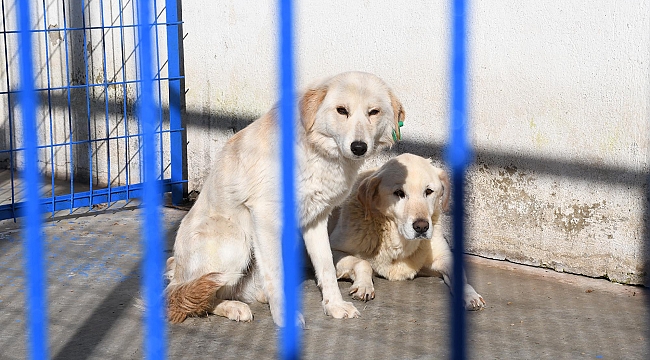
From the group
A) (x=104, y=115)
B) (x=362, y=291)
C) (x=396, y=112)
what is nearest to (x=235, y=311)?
(x=362, y=291)

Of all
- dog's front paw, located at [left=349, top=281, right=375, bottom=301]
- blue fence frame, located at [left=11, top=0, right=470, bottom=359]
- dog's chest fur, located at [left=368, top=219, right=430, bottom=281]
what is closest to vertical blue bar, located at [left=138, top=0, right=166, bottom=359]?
blue fence frame, located at [left=11, top=0, right=470, bottom=359]

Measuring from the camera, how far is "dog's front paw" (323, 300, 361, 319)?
3.99 metres

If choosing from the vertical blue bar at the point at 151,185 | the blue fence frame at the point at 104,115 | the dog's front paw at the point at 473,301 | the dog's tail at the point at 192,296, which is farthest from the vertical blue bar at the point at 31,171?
the blue fence frame at the point at 104,115

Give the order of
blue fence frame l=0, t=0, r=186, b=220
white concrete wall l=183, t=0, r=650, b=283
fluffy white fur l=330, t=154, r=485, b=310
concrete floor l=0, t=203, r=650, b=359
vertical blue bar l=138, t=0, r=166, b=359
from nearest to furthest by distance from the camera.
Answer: vertical blue bar l=138, t=0, r=166, b=359 → concrete floor l=0, t=203, r=650, b=359 → fluffy white fur l=330, t=154, r=485, b=310 → white concrete wall l=183, t=0, r=650, b=283 → blue fence frame l=0, t=0, r=186, b=220

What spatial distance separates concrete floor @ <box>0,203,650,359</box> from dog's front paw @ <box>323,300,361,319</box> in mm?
44

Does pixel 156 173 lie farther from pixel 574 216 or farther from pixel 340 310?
pixel 574 216

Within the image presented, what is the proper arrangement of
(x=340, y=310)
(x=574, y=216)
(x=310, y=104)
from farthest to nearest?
(x=574, y=216)
(x=340, y=310)
(x=310, y=104)

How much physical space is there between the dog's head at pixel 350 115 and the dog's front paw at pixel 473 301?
865mm

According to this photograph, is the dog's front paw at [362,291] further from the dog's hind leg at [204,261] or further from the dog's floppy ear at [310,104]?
the dog's floppy ear at [310,104]

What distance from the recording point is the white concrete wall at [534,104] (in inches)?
170

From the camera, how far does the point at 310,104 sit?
3773 millimetres

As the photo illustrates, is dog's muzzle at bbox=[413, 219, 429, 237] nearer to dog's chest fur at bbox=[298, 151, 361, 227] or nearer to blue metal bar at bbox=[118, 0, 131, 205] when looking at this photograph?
dog's chest fur at bbox=[298, 151, 361, 227]

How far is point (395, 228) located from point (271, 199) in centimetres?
84

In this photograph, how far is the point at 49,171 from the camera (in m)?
6.96
